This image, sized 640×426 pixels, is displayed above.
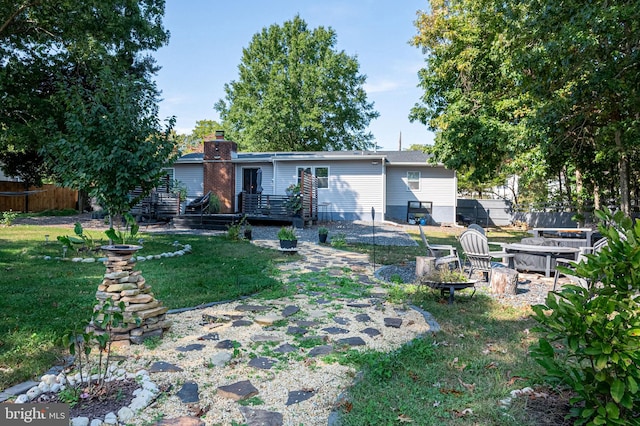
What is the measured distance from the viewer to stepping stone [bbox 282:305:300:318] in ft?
15.2

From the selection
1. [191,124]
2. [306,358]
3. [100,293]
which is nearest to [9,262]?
[100,293]

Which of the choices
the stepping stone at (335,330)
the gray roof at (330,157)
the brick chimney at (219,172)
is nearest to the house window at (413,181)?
the gray roof at (330,157)

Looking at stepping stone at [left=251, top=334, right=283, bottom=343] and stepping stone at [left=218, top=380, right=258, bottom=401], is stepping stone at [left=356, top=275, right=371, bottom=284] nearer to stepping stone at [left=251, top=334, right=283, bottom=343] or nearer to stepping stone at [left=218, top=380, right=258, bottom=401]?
stepping stone at [left=251, top=334, right=283, bottom=343]

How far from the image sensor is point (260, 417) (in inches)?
96.3

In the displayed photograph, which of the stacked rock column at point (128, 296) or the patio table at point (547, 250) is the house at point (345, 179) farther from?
the stacked rock column at point (128, 296)

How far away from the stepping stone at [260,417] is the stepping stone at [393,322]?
2140 mm

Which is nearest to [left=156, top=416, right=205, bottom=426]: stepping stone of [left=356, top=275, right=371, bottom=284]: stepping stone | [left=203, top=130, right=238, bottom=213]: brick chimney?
[left=356, top=275, right=371, bottom=284]: stepping stone

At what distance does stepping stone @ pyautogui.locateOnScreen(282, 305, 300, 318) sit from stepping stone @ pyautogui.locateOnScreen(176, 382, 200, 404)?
1.81 m

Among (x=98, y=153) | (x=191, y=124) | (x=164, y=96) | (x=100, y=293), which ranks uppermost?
(x=191, y=124)

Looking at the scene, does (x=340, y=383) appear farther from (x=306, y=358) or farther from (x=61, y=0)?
(x=61, y=0)

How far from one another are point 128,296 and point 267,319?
5.02ft

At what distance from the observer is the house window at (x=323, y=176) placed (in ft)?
63.0

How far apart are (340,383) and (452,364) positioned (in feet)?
3.34

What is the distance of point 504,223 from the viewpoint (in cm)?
2172
